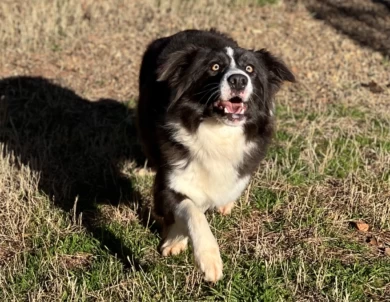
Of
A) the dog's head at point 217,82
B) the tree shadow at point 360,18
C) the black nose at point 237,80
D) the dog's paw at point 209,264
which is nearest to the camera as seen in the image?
the dog's paw at point 209,264

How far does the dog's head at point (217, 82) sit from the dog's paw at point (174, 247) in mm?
938

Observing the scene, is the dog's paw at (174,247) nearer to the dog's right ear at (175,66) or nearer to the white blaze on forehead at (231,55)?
the dog's right ear at (175,66)

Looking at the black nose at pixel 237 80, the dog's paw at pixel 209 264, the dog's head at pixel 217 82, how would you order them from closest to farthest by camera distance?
the dog's paw at pixel 209 264, the black nose at pixel 237 80, the dog's head at pixel 217 82

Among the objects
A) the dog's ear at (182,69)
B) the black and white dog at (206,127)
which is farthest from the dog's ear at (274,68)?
the dog's ear at (182,69)

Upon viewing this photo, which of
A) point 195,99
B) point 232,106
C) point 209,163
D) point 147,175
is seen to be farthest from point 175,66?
point 147,175

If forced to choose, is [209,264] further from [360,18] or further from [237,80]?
[360,18]

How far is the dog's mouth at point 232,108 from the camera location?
3838mm

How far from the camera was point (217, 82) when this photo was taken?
12.6 ft

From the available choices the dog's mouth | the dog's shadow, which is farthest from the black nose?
the dog's shadow

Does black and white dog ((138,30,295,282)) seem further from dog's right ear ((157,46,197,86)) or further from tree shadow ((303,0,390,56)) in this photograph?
tree shadow ((303,0,390,56))

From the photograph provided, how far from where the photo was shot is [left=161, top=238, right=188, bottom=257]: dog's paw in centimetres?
421

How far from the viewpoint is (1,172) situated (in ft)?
16.8

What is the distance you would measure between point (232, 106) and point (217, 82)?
0.19 meters

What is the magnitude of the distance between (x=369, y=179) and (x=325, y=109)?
1.83 metres
